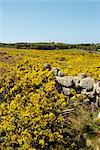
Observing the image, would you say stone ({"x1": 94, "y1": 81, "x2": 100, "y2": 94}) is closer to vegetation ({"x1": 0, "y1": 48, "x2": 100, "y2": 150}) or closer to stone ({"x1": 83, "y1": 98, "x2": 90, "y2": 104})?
stone ({"x1": 83, "y1": 98, "x2": 90, "y2": 104})

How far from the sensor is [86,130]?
13.7 m

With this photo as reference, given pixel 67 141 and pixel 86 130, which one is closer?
pixel 67 141

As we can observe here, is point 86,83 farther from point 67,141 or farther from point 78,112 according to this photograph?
point 67,141

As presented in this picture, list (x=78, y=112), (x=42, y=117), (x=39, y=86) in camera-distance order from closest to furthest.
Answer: (x=42, y=117), (x=78, y=112), (x=39, y=86)

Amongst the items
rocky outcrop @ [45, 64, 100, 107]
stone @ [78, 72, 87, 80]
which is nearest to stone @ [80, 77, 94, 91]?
rocky outcrop @ [45, 64, 100, 107]

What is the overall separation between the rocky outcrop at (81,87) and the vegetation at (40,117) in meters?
0.47

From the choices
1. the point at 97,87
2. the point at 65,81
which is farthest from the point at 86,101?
the point at 65,81

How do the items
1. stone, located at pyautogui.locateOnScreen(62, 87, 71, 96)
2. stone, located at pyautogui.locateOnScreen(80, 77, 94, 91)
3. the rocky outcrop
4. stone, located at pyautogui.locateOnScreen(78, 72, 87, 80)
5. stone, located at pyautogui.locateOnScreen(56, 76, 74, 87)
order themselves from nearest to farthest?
1. the rocky outcrop
2. stone, located at pyautogui.locateOnScreen(62, 87, 71, 96)
3. stone, located at pyautogui.locateOnScreen(80, 77, 94, 91)
4. stone, located at pyautogui.locateOnScreen(56, 76, 74, 87)
5. stone, located at pyautogui.locateOnScreen(78, 72, 87, 80)

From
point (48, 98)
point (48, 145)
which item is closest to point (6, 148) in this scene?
point (48, 145)

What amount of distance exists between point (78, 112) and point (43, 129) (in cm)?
261

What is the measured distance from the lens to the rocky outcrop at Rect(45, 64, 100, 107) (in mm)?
15969

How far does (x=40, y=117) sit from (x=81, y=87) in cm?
409

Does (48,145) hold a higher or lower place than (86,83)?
lower

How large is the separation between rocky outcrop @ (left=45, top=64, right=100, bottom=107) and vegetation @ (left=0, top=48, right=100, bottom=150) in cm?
47
